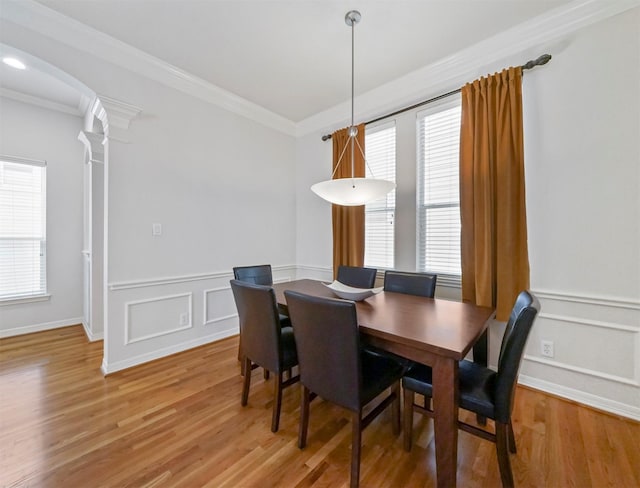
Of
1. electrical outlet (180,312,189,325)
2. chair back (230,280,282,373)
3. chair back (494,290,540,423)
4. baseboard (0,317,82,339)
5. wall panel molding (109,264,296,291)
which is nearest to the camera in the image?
chair back (494,290,540,423)

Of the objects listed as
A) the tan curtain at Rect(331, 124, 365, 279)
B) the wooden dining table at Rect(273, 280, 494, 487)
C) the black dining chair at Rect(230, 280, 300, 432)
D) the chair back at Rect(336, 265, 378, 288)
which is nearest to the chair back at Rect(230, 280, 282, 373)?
the black dining chair at Rect(230, 280, 300, 432)

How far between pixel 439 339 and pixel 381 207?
2.12 metres

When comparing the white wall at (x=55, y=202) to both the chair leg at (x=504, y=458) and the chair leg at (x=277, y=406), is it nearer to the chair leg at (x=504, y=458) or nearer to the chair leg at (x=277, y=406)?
the chair leg at (x=277, y=406)

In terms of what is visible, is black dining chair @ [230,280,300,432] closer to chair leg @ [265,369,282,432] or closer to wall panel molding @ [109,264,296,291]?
chair leg @ [265,369,282,432]

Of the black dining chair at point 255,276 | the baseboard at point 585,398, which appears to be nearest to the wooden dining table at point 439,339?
the black dining chair at point 255,276

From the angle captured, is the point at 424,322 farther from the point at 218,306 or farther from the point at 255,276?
the point at 218,306

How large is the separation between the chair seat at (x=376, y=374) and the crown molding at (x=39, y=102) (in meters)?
4.64

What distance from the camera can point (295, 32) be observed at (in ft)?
7.36

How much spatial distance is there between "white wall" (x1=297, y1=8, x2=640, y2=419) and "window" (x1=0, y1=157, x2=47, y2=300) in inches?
204

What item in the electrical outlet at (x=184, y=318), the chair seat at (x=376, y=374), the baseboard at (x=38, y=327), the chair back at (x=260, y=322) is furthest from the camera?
the baseboard at (x=38, y=327)

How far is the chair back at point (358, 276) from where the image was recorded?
8.42 feet

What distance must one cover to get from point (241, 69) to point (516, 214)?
113 inches

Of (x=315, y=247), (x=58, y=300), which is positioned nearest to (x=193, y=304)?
(x=315, y=247)

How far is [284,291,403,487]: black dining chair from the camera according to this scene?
1289mm
